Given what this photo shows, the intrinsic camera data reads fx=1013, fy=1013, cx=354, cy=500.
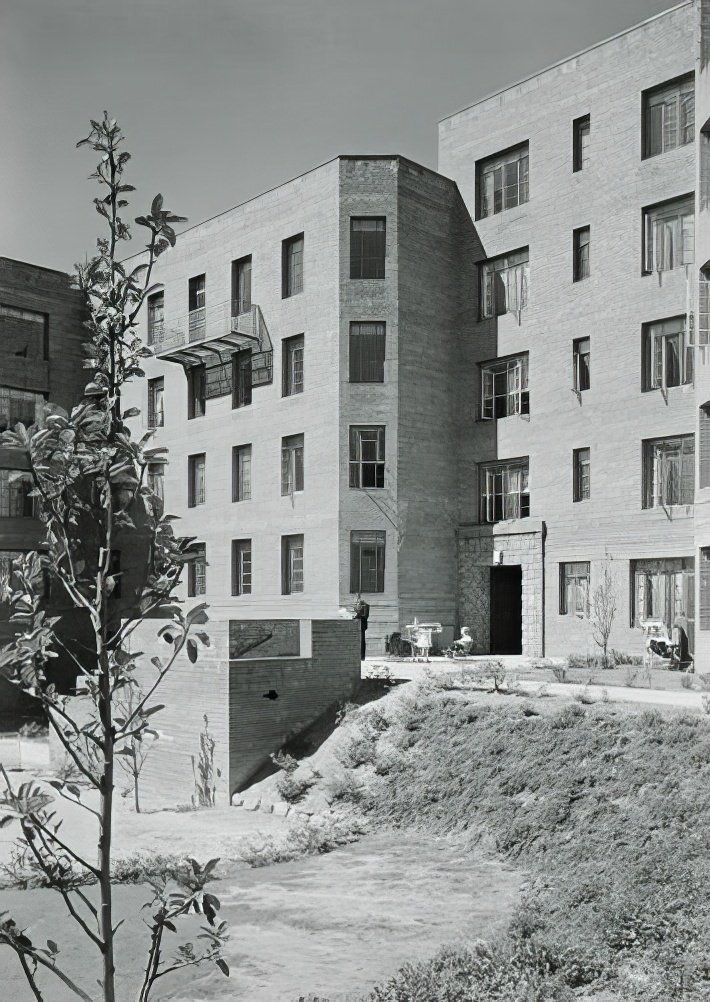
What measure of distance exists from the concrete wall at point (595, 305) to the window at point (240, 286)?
854 centimetres

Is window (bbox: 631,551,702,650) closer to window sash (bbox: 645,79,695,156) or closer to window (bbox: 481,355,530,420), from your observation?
window (bbox: 481,355,530,420)

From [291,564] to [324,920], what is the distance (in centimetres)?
2120

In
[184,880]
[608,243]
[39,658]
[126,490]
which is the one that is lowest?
[184,880]

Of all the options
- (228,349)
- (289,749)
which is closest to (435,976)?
(289,749)

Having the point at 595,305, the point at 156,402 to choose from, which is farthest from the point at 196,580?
the point at 595,305

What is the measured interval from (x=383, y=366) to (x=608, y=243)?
25.0 feet

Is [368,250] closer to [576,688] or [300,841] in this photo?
[576,688]

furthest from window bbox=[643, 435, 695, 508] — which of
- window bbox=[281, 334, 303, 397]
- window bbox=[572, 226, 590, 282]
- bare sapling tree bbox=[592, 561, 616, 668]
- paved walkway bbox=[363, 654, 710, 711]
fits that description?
window bbox=[281, 334, 303, 397]

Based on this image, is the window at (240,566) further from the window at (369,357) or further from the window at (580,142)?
the window at (580,142)

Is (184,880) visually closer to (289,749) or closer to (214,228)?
(289,749)

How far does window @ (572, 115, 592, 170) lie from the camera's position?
2994 cm

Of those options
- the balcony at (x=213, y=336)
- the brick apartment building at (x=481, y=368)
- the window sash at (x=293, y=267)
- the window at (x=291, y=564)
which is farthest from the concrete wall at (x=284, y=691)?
the window sash at (x=293, y=267)

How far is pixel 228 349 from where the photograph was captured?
3588cm

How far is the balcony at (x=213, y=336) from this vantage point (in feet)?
113
